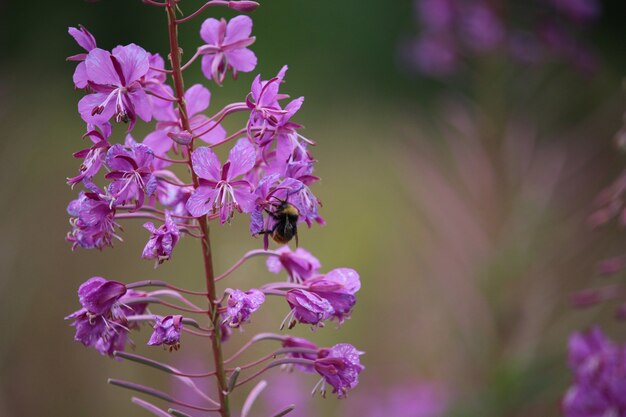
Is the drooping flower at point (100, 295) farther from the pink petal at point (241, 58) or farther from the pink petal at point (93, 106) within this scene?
the pink petal at point (241, 58)

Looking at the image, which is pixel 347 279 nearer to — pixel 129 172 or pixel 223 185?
pixel 223 185

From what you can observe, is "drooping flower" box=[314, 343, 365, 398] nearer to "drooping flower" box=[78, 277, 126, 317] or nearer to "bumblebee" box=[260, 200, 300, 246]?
"bumblebee" box=[260, 200, 300, 246]

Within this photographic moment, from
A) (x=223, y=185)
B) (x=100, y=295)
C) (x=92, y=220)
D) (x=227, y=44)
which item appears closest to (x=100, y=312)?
(x=100, y=295)

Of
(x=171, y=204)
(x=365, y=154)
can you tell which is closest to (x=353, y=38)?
(x=365, y=154)

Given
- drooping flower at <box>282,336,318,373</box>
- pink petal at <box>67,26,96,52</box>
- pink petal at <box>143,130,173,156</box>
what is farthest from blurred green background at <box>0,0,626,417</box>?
pink petal at <box>67,26,96,52</box>

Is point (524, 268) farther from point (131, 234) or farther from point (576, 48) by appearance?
point (131, 234)

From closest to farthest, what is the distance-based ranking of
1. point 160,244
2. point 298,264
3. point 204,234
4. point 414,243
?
1. point 160,244
2. point 204,234
3. point 298,264
4. point 414,243

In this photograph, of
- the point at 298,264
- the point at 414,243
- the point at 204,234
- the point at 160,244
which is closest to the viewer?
the point at 160,244
